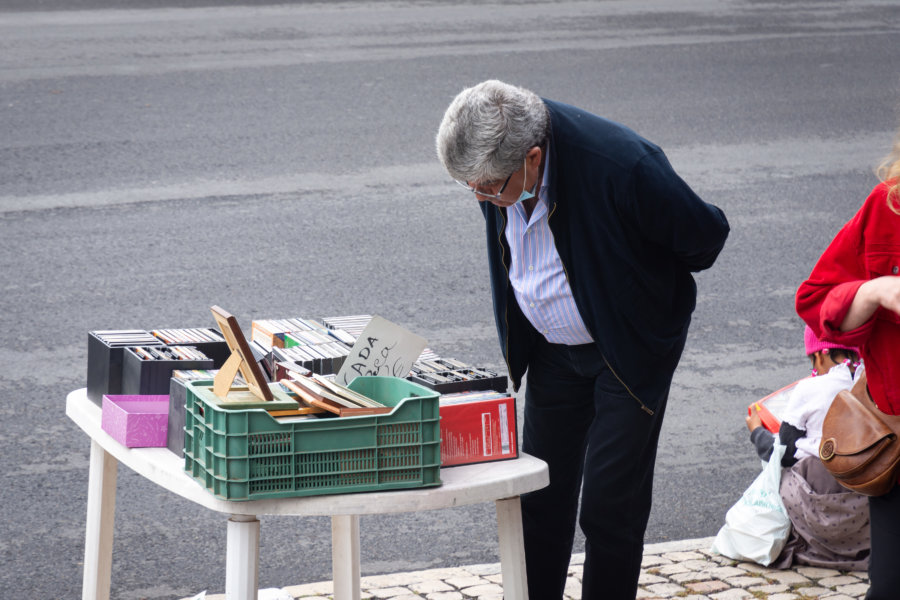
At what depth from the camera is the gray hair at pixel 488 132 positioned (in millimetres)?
3012

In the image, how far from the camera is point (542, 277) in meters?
3.34

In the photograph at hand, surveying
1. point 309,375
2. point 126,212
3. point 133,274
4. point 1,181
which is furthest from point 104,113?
point 309,375

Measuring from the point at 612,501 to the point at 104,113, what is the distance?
27.7ft

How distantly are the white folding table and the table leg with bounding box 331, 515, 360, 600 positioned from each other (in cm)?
64

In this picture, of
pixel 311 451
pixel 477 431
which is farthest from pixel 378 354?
pixel 311 451

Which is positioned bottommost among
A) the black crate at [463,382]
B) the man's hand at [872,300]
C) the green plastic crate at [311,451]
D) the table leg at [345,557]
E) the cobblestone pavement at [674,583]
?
the cobblestone pavement at [674,583]

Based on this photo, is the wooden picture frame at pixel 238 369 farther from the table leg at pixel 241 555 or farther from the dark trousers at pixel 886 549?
the dark trousers at pixel 886 549

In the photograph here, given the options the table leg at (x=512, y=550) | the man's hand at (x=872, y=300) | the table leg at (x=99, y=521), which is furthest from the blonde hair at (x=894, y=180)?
the table leg at (x=99, y=521)

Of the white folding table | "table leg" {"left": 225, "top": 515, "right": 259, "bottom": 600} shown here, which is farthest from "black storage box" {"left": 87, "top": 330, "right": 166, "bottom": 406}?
"table leg" {"left": 225, "top": 515, "right": 259, "bottom": 600}

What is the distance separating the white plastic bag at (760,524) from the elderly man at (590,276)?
1144 millimetres

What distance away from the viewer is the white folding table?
8.75ft

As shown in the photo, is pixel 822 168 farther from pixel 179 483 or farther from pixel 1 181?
pixel 179 483

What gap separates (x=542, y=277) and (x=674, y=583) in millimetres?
1556

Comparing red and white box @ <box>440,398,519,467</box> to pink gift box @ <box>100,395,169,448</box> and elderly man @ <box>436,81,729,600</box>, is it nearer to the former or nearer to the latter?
elderly man @ <box>436,81,729,600</box>
